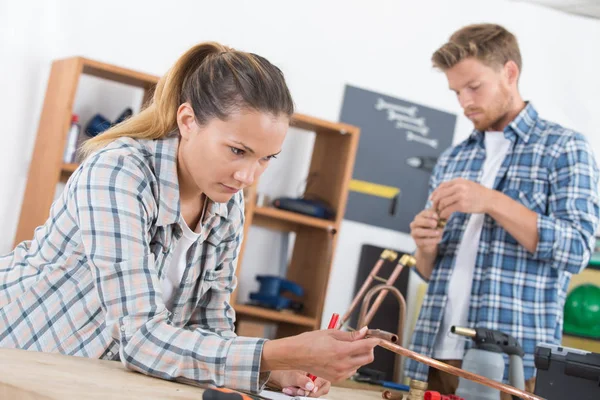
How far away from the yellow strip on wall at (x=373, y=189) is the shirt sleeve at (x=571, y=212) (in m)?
1.98

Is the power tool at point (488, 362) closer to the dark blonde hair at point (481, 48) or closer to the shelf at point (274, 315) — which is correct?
the dark blonde hair at point (481, 48)

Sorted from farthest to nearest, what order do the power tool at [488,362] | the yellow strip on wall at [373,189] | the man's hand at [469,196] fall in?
the yellow strip on wall at [373,189] → the man's hand at [469,196] → the power tool at [488,362]

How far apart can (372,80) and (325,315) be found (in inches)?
54.6

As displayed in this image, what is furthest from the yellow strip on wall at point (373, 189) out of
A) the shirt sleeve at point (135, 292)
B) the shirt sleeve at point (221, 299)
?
the shirt sleeve at point (135, 292)

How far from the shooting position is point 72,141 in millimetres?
3775

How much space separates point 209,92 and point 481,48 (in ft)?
4.86

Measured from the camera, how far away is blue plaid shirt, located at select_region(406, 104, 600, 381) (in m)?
2.56

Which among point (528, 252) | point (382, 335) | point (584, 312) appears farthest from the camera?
point (584, 312)

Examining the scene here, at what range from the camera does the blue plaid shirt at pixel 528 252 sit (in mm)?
2564

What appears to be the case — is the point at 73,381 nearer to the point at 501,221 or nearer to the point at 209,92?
the point at 209,92

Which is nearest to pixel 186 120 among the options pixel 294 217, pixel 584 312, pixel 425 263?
pixel 425 263

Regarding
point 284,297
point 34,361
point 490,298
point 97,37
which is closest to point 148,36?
point 97,37

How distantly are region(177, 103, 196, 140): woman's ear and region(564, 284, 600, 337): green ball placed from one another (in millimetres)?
3235

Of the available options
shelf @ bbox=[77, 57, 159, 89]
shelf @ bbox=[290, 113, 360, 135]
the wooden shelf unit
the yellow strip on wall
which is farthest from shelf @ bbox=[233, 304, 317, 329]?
shelf @ bbox=[77, 57, 159, 89]
